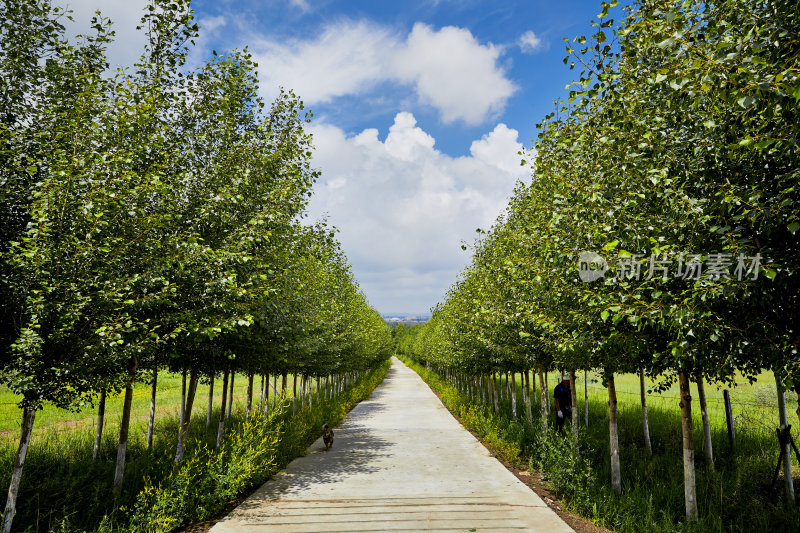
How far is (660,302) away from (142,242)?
21.5 ft

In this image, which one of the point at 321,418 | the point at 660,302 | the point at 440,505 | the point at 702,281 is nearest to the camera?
the point at 702,281

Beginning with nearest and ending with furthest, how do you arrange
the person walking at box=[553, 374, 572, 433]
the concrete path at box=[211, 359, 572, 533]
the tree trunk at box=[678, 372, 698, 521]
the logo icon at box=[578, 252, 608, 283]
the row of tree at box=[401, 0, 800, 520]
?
1. the row of tree at box=[401, 0, 800, 520]
2. the logo icon at box=[578, 252, 608, 283]
3. the tree trunk at box=[678, 372, 698, 521]
4. the concrete path at box=[211, 359, 572, 533]
5. the person walking at box=[553, 374, 572, 433]

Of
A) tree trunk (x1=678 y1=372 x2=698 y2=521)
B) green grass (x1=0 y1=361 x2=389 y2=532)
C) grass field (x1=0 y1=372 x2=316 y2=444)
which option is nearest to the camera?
green grass (x1=0 y1=361 x2=389 y2=532)

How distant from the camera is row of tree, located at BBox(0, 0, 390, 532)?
17.1 ft

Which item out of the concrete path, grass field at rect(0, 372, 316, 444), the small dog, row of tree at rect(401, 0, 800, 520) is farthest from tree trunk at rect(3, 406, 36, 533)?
grass field at rect(0, 372, 316, 444)

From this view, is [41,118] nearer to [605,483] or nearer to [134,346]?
[134,346]

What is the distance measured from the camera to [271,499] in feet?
26.2

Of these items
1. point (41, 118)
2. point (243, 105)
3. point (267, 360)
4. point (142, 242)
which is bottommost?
point (267, 360)

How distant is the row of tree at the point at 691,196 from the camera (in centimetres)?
343

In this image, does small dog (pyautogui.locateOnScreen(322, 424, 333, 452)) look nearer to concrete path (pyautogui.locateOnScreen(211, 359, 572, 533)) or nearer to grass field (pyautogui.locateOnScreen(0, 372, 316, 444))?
concrete path (pyautogui.locateOnScreen(211, 359, 572, 533))

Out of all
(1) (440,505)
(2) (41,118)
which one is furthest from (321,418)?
(2) (41,118)

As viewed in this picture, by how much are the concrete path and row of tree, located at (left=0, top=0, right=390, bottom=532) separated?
2.81 meters

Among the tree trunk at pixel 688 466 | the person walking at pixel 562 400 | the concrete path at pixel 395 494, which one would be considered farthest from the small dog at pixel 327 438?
the tree trunk at pixel 688 466

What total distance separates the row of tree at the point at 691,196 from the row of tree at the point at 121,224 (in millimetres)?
4959
